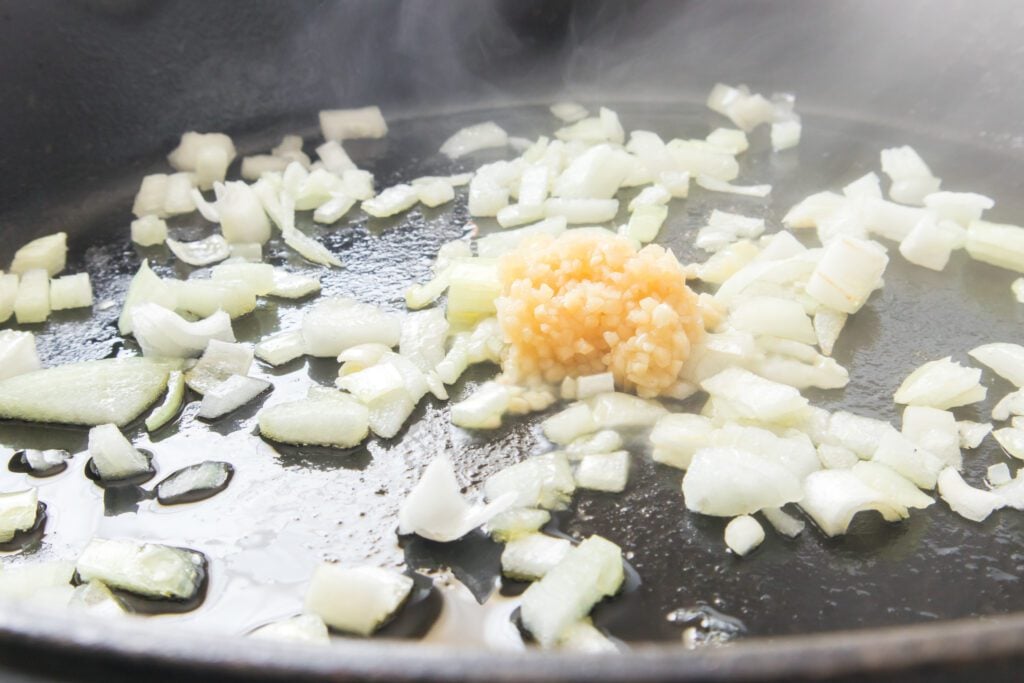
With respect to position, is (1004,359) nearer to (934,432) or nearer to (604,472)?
(934,432)

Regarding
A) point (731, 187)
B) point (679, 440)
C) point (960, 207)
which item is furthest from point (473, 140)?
point (679, 440)

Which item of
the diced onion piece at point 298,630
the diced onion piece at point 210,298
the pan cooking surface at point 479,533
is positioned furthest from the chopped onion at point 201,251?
the diced onion piece at point 298,630

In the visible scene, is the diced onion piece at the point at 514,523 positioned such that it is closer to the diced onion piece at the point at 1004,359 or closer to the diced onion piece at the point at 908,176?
the diced onion piece at the point at 1004,359

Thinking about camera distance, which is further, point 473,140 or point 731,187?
point 473,140

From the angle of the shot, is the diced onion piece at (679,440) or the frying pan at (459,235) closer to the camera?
the frying pan at (459,235)

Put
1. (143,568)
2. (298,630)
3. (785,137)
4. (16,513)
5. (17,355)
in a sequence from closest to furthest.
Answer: (298,630)
(143,568)
(16,513)
(17,355)
(785,137)

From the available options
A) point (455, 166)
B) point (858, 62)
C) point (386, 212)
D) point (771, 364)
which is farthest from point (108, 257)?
point (858, 62)

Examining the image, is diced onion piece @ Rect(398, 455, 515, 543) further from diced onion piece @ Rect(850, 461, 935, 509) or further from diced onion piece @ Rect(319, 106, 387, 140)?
diced onion piece @ Rect(319, 106, 387, 140)
